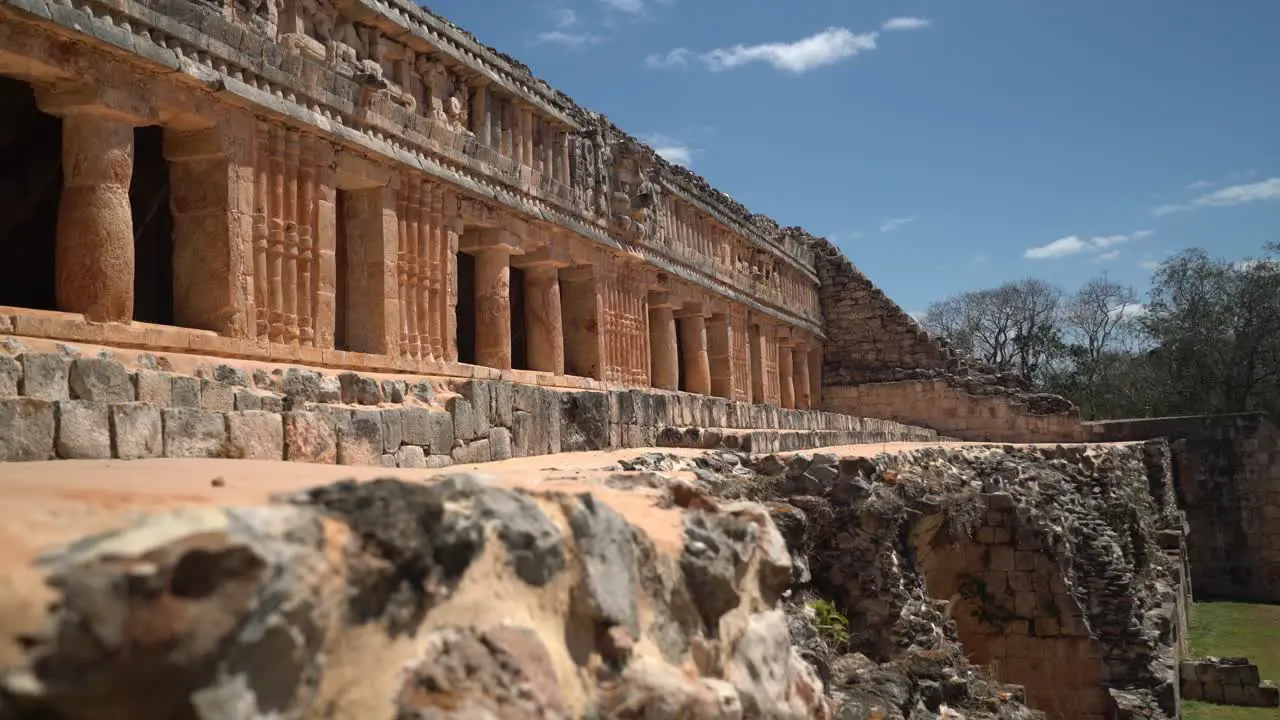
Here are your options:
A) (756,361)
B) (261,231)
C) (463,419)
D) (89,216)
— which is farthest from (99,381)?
(756,361)

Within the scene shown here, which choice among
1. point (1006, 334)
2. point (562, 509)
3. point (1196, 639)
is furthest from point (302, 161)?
point (1006, 334)

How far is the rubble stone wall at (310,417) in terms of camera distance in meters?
4.36

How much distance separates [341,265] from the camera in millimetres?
10828

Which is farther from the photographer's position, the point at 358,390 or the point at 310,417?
the point at 358,390

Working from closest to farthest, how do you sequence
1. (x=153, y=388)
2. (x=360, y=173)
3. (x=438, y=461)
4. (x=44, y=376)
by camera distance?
(x=44, y=376)
(x=153, y=388)
(x=438, y=461)
(x=360, y=173)

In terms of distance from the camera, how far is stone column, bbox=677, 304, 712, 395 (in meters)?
19.6

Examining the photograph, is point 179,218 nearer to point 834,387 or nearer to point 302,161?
point 302,161

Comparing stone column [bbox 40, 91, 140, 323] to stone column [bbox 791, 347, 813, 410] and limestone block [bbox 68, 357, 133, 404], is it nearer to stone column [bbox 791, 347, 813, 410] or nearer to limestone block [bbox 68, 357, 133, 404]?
limestone block [bbox 68, 357, 133, 404]

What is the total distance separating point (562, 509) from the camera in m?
2.77

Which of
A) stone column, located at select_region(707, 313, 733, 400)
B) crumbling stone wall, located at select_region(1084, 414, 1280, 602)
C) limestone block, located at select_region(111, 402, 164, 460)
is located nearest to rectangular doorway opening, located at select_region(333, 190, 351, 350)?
limestone block, located at select_region(111, 402, 164, 460)

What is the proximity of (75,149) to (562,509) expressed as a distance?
21.0 ft

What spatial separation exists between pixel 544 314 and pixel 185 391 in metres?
8.99

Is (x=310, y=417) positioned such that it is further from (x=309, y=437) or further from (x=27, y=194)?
(x=27, y=194)

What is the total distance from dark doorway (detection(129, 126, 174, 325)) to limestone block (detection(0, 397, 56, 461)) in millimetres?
6272
